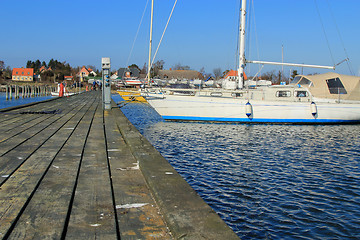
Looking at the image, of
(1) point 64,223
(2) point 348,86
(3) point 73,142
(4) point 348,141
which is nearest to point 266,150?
(4) point 348,141

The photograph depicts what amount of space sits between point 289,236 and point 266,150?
8241 mm

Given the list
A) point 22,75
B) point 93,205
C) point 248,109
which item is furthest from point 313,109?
point 22,75

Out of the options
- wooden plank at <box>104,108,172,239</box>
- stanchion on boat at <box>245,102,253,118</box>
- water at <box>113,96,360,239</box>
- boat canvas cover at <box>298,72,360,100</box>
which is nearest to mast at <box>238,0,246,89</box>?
stanchion on boat at <box>245,102,253,118</box>

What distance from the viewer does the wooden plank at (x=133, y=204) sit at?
119 inches

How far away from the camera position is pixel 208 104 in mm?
22469

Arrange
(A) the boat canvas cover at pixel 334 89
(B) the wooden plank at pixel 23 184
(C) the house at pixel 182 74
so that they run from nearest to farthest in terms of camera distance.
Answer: (B) the wooden plank at pixel 23 184
(A) the boat canvas cover at pixel 334 89
(C) the house at pixel 182 74

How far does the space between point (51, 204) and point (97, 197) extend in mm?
501

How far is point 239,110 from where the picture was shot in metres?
22.4

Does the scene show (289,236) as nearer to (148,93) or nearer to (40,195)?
(40,195)

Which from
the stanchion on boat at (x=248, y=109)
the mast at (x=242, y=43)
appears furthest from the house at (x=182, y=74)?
the stanchion on boat at (x=248, y=109)

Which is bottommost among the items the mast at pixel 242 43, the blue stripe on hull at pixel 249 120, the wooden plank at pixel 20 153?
the blue stripe on hull at pixel 249 120

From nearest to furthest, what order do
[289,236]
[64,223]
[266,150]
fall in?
[64,223] < [289,236] < [266,150]

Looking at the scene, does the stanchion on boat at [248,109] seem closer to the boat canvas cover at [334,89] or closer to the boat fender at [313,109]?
the boat fender at [313,109]

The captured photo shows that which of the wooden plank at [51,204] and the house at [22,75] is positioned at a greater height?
the house at [22,75]
